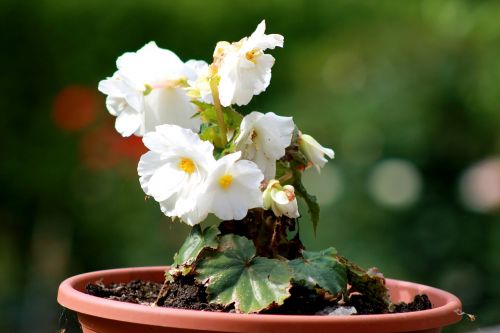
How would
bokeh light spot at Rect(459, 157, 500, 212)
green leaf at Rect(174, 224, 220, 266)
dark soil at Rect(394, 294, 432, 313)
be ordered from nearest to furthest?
green leaf at Rect(174, 224, 220, 266) < dark soil at Rect(394, 294, 432, 313) < bokeh light spot at Rect(459, 157, 500, 212)

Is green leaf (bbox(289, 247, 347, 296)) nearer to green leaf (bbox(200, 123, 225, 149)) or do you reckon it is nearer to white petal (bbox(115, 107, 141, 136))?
green leaf (bbox(200, 123, 225, 149))

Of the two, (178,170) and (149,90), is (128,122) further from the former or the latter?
(178,170)

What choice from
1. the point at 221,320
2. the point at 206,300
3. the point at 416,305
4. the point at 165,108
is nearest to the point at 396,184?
the point at 416,305

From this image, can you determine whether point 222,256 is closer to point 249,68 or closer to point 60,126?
point 249,68

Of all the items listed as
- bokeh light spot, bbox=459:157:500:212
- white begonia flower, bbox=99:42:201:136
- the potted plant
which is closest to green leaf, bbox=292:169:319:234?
the potted plant

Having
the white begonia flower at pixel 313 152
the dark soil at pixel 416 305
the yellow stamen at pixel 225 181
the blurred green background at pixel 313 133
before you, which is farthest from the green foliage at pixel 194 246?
the blurred green background at pixel 313 133

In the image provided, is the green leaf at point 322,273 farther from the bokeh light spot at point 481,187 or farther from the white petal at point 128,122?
the bokeh light spot at point 481,187

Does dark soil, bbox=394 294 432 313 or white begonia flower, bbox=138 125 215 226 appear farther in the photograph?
dark soil, bbox=394 294 432 313
